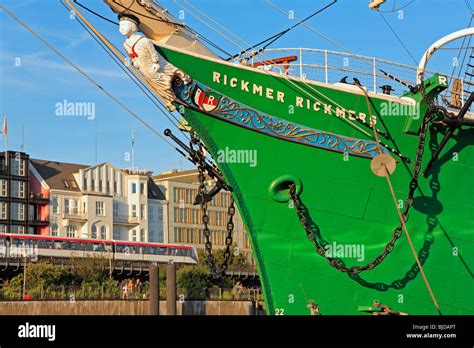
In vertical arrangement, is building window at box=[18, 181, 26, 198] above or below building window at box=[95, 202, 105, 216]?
above

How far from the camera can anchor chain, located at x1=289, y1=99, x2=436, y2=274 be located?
19.8 m

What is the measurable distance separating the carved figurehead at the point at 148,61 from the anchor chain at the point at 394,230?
3294 millimetres

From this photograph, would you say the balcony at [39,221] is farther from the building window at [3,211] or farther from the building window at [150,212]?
the building window at [150,212]

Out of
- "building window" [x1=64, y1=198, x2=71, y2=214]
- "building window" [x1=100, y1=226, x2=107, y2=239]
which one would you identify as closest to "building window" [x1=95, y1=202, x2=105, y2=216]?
"building window" [x1=100, y1=226, x2=107, y2=239]

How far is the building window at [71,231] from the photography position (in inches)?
3081

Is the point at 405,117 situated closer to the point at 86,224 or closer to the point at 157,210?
the point at 86,224

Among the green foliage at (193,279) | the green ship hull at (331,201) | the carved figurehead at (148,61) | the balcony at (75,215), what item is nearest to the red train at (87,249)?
the green foliage at (193,279)

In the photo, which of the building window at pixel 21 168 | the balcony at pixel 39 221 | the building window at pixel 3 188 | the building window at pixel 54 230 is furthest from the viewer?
the building window at pixel 54 230

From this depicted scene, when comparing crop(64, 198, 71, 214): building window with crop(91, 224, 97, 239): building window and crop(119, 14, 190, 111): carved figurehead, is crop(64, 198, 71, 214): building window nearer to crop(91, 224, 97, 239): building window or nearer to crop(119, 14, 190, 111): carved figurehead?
crop(91, 224, 97, 239): building window

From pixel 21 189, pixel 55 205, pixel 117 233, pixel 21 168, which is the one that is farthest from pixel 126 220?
pixel 21 168

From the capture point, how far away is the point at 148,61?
1952cm

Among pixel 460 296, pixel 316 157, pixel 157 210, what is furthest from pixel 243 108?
pixel 157 210

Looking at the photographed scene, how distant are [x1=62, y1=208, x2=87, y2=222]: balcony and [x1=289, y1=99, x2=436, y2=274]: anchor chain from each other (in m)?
59.7
